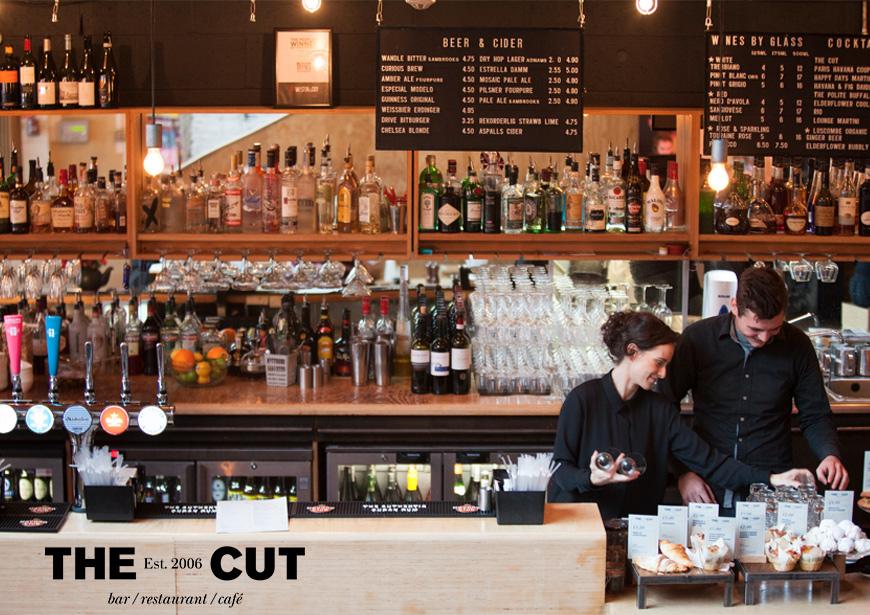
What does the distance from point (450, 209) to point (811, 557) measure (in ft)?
9.36

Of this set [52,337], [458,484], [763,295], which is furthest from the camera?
[458,484]

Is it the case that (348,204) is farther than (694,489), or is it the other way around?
(348,204)

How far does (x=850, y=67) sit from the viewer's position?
5.27 m

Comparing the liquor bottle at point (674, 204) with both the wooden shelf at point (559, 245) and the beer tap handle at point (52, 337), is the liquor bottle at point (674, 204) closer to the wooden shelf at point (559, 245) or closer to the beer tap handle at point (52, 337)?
the wooden shelf at point (559, 245)

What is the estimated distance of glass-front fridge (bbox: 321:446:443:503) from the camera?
489 centimetres

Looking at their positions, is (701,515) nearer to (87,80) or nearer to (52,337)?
(52,337)

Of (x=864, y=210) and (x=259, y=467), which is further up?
(x=864, y=210)

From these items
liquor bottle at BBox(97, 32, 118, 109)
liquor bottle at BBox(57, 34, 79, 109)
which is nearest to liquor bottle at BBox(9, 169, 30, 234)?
liquor bottle at BBox(57, 34, 79, 109)

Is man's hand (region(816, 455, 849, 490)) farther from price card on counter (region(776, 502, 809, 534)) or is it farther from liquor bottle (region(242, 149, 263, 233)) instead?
liquor bottle (region(242, 149, 263, 233))

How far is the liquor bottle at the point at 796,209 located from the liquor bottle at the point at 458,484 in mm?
1971

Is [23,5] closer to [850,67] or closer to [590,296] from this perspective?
[590,296]

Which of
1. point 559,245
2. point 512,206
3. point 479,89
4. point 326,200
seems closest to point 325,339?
point 326,200

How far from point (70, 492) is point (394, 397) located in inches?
57.9

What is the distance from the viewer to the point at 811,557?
2.84 m
